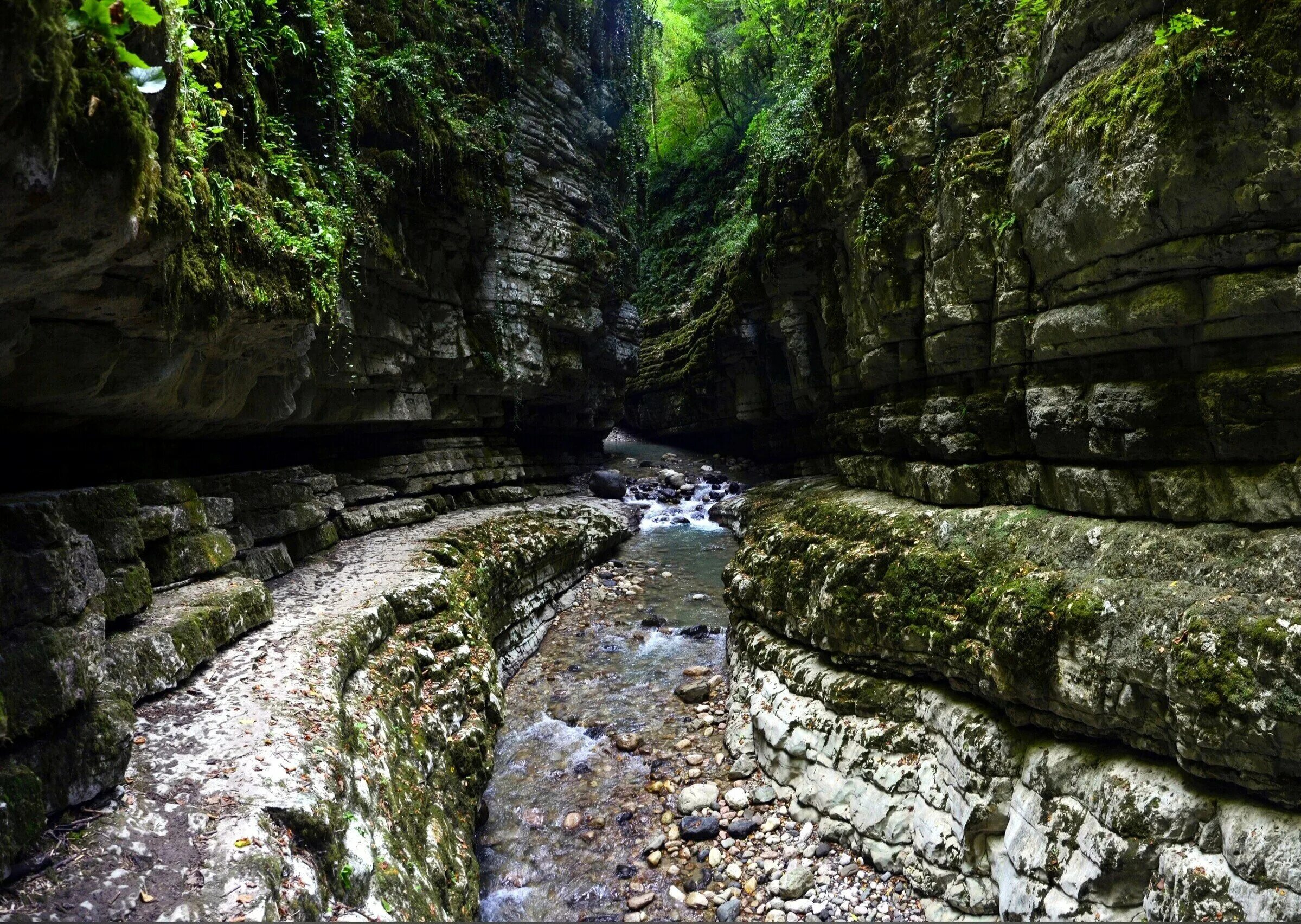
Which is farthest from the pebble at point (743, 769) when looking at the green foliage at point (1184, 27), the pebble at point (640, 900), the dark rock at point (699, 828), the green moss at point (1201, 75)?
the green foliage at point (1184, 27)

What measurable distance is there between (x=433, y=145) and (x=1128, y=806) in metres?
16.0

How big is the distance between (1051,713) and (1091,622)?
95cm

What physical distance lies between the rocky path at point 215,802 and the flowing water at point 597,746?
2973mm

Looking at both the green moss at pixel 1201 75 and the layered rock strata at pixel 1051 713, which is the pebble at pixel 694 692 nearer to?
the layered rock strata at pixel 1051 713

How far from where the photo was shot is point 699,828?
285 inches

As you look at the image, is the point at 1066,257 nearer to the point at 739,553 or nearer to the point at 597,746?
the point at 739,553

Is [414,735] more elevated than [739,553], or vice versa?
[739,553]

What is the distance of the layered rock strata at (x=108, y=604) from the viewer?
3531 mm

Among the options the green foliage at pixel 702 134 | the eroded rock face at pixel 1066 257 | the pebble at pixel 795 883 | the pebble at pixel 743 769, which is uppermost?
the green foliage at pixel 702 134

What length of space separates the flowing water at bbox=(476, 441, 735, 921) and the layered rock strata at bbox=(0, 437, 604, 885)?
12.7 feet

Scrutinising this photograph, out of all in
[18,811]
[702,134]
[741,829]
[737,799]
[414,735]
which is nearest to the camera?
[18,811]

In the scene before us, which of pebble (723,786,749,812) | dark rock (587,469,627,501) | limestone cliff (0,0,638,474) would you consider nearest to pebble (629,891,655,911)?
pebble (723,786,749,812)

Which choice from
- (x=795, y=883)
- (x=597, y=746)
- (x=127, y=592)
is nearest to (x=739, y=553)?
(x=597, y=746)

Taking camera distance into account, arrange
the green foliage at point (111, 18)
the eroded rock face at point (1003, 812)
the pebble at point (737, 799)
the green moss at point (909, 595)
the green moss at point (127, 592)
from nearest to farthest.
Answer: the green foliage at point (111, 18)
the eroded rock face at point (1003, 812)
the green moss at point (127, 592)
the green moss at point (909, 595)
the pebble at point (737, 799)
